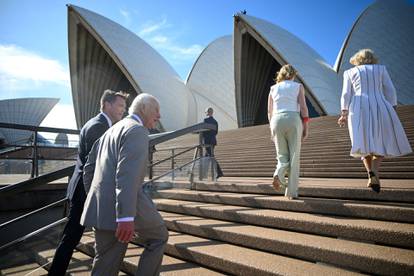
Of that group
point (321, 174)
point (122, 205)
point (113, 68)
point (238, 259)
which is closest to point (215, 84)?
point (113, 68)

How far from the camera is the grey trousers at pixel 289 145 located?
2912mm

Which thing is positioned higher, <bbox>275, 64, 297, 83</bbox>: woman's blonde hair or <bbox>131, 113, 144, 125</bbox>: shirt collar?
<bbox>275, 64, 297, 83</bbox>: woman's blonde hair

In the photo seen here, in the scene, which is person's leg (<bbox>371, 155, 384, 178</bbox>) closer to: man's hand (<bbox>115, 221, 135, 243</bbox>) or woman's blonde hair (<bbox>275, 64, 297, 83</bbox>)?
woman's blonde hair (<bbox>275, 64, 297, 83</bbox>)

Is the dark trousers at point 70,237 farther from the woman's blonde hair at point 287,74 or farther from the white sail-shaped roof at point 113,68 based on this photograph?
the white sail-shaped roof at point 113,68

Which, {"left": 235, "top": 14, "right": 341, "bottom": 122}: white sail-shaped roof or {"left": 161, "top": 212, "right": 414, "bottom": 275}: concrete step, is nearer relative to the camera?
{"left": 161, "top": 212, "right": 414, "bottom": 275}: concrete step

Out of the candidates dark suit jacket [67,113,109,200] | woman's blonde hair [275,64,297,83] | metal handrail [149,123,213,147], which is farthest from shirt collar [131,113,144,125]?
woman's blonde hair [275,64,297,83]

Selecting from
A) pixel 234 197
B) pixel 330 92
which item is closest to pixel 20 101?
pixel 330 92

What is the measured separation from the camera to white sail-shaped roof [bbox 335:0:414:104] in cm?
2484

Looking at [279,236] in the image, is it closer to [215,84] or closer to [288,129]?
[288,129]

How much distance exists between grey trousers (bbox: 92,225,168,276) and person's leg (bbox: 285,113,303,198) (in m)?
1.65

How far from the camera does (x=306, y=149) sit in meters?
6.90

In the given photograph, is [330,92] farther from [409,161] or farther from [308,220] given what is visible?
[308,220]

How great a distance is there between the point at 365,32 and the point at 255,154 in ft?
80.6

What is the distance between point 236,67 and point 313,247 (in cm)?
2468
